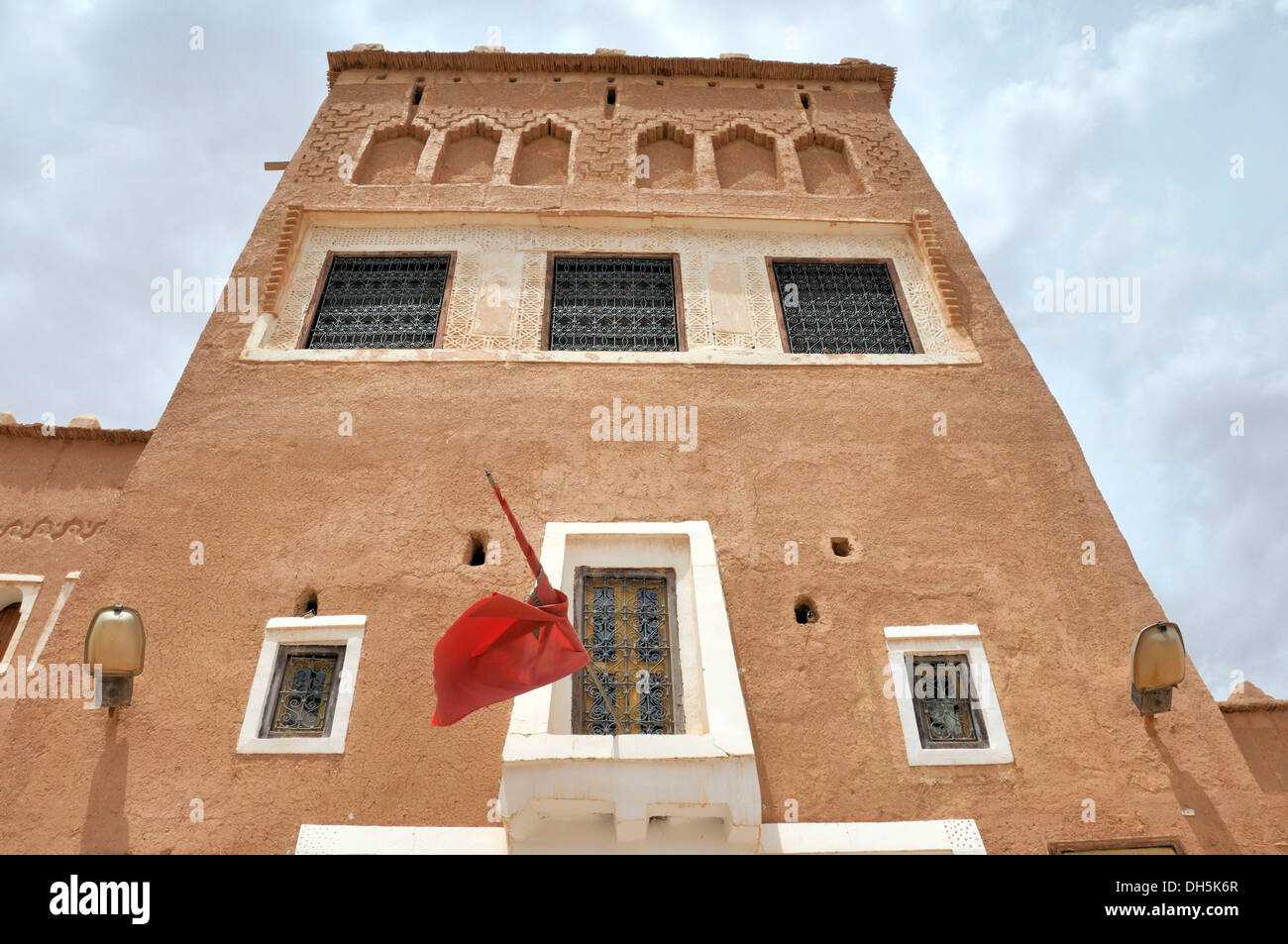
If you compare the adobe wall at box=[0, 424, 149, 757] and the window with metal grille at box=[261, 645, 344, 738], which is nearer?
the window with metal grille at box=[261, 645, 344, 738]

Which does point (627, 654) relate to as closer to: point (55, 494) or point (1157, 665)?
point (1157, 665)

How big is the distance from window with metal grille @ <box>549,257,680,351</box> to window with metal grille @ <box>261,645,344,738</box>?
102 inches

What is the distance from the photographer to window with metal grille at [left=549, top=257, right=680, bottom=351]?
6441 mm

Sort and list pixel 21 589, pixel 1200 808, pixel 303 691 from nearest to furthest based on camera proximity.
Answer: pixel 1200 808 → pixel 303 691 → pixel 21 589

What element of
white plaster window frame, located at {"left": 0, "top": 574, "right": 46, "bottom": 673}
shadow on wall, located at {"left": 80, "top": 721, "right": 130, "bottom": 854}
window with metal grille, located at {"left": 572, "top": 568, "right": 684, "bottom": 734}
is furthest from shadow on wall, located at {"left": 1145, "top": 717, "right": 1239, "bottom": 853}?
white plaster window frame, located at {"left": 0, "top": 574, "right": 46, "bottom": 673}

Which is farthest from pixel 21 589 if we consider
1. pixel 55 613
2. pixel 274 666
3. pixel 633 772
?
pixel 633 772

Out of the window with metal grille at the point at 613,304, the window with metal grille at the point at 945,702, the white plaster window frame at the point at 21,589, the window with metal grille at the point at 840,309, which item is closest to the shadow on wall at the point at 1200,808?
the window with metal grille at the point at 945,702

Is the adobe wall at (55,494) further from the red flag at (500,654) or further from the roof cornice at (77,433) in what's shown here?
the red flag at (500,654)

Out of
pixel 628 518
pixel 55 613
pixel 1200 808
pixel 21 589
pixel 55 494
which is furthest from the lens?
pixel 55 494

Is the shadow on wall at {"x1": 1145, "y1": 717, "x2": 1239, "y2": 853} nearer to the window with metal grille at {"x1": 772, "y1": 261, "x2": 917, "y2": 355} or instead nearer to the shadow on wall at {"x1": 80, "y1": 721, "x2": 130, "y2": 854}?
the window with metal grille at {"x1": 772, "y1": 261, "x2": 917, "y2": 355}

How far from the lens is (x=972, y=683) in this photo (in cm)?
471

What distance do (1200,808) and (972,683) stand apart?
42.6 inches

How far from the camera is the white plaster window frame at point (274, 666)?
14.3 feet

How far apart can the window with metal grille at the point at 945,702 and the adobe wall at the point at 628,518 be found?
15cm
